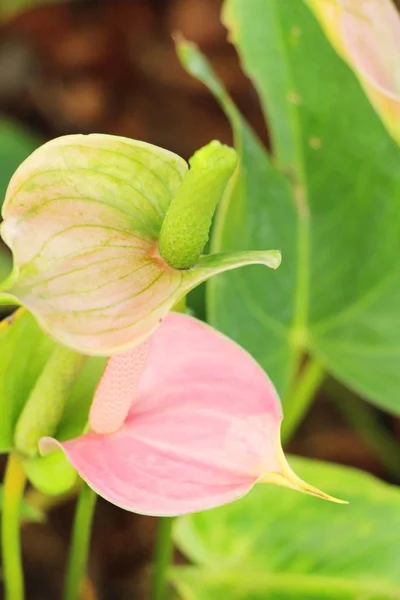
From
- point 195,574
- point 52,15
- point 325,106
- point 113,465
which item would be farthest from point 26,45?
point 113,465

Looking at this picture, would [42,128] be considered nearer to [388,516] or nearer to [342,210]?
[342,210]

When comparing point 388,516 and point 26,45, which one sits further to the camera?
point 26,45

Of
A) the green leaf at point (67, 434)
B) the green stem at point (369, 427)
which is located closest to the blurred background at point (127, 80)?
the green stem at point (369, 427)

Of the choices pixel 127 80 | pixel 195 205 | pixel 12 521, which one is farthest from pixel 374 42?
pixel 127 80

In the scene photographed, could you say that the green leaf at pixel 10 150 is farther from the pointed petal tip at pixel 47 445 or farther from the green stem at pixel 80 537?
the pointed petal tip at pixel 47 445

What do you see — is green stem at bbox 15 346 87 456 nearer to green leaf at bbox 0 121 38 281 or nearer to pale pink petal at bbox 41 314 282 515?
pale pink petal at bbox 41 314 282 515
